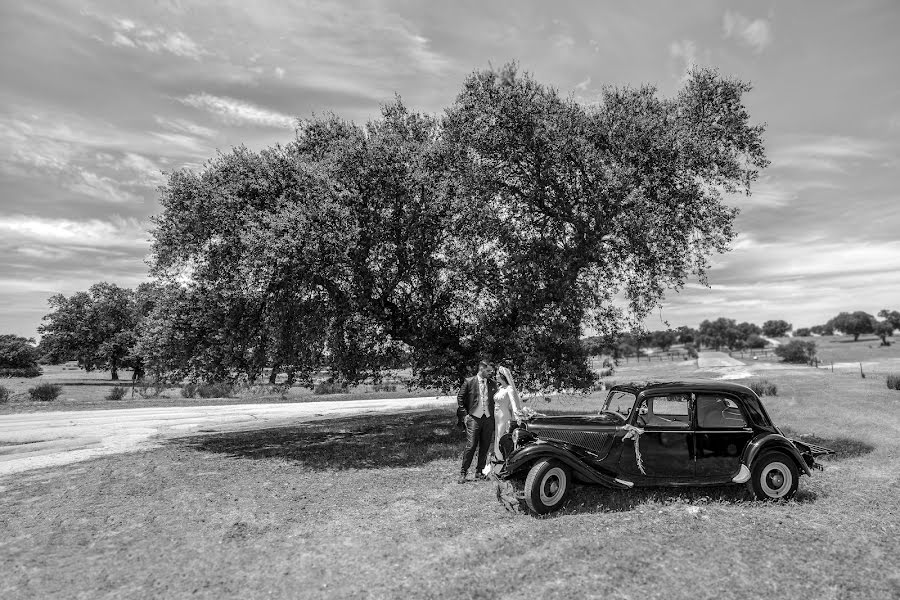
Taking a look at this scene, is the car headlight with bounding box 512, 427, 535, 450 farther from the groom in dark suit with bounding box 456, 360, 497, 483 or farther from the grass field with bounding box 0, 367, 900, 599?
the groom in dark suit with bounding box 456, 360, 497, 483

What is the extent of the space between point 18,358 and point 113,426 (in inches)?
2518

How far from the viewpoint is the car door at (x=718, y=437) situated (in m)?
7.90

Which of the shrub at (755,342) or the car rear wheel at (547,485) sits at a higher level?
the car rear wheel at (547,485)

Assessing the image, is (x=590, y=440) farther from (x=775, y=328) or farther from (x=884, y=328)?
(x=775, y=328)

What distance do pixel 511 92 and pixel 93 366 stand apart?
62040 mm

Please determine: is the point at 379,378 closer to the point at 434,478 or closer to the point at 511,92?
the point at 434,478

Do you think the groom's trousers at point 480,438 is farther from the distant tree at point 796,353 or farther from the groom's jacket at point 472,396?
the distant tree at point 796,353

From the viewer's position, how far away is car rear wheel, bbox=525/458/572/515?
7.34 metres

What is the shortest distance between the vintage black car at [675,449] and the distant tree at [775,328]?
205145mm

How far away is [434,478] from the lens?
1005 centimetres

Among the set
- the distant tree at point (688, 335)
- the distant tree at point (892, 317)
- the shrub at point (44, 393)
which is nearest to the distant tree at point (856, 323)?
the distant tree at point (892, 317)

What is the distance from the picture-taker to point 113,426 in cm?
1870

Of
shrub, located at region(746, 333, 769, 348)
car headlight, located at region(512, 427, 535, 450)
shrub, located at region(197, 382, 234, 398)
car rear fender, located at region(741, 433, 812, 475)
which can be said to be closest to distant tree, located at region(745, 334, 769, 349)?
shrub, located at region(746, 333, 769, 348)

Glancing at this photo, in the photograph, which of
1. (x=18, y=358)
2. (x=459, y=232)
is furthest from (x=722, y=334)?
(x=18, y=358)
